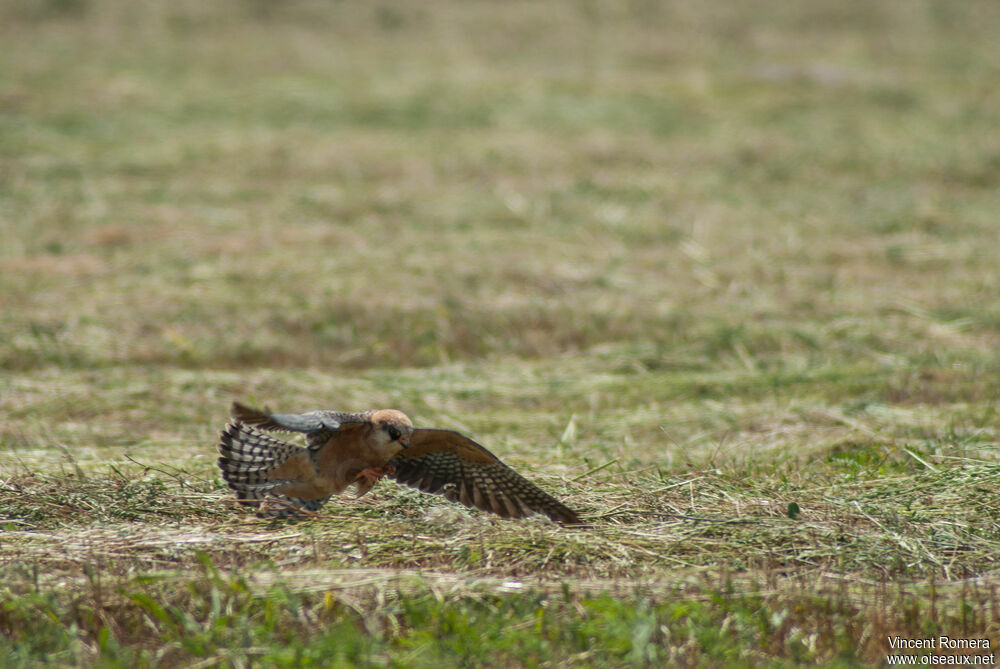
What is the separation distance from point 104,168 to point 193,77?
4.71 m

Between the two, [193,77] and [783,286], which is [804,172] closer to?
[783,286]

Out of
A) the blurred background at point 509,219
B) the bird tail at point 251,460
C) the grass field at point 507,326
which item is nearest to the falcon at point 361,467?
the bird tail at point 251,460

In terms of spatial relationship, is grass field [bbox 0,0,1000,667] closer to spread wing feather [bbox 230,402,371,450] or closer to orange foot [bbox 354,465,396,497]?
orange foot [bbox 354,465,396,497]

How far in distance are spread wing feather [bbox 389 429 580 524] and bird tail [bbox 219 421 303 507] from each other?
1.79ft

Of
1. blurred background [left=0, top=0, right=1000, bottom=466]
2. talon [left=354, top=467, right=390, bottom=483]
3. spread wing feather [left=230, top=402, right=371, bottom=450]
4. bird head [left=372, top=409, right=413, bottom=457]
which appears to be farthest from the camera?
blurred background [left=0, top=0, right=1000, bottom=466]

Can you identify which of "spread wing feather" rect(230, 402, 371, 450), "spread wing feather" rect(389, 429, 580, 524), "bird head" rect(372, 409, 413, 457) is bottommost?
"spread wing feather" rect(389, 429, 580, 524)

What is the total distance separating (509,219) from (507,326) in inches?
138

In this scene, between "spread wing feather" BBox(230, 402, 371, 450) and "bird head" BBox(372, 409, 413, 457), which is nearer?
"spread wing feather" BBox(230, 402, 371, 450)

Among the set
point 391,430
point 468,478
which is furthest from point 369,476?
point 468,478

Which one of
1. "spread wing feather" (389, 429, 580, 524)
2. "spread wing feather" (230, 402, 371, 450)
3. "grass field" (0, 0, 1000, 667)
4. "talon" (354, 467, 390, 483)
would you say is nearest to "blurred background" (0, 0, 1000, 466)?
"grass field" (0, 0, 1000, 667)

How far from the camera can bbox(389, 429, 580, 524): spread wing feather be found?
15.6ft

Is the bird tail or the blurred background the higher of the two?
the blurred background

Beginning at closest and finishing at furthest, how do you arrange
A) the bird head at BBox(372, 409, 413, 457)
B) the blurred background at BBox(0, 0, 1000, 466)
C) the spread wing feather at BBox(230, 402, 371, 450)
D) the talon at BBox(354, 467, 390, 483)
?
1. the spread wing feather at BBox(230, 402, 371, 450)
2. the bird head at BBox(372, 409, 413, 457)
3. the talon at BBox(354, 467, 390, 483)
4. the blurred background at BBox(0, 0, 1000, 466)

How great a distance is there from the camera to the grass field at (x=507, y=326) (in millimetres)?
4020
